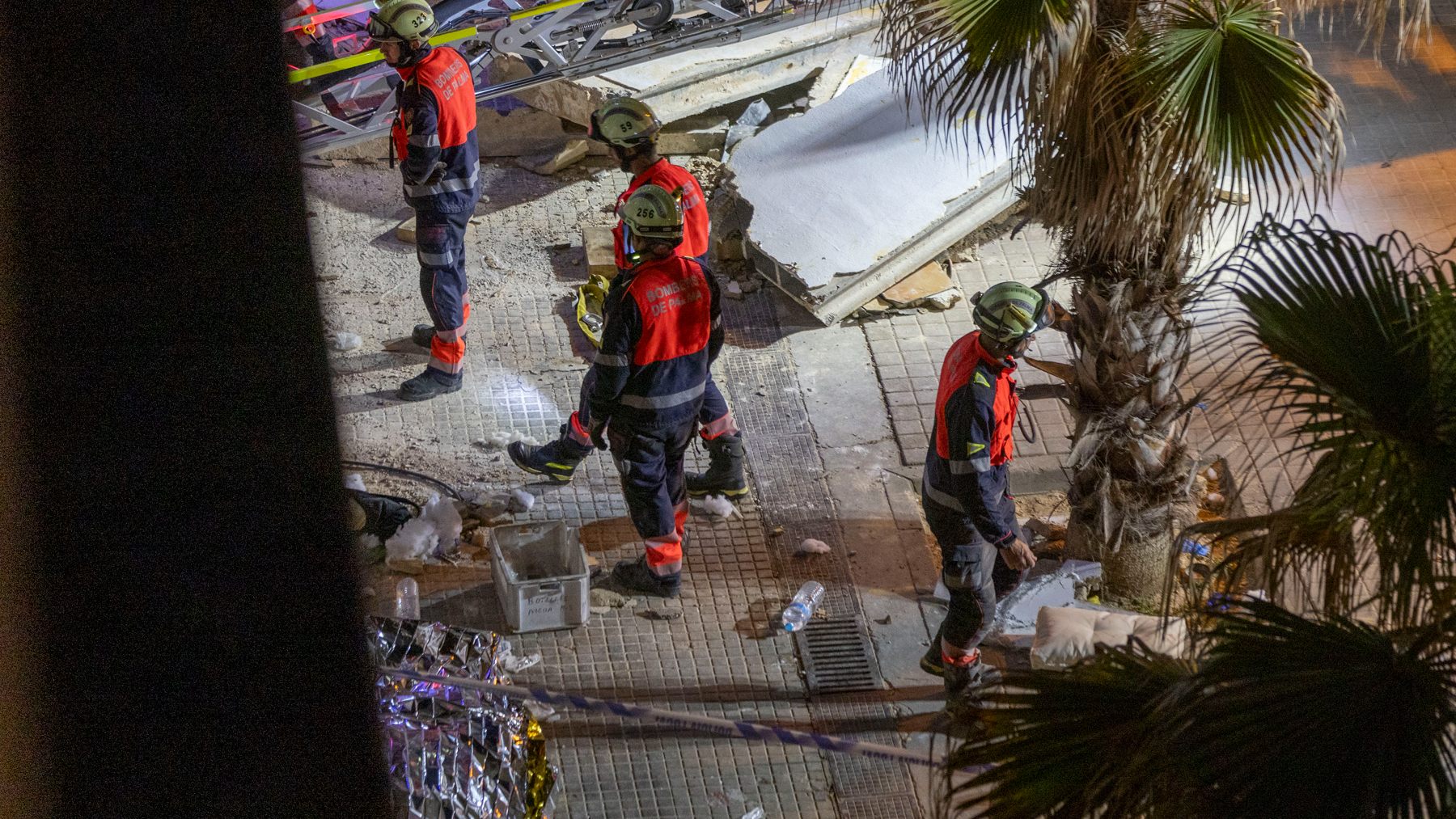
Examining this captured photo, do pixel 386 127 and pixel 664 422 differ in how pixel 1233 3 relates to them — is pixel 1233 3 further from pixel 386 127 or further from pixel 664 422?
pixel 386 127

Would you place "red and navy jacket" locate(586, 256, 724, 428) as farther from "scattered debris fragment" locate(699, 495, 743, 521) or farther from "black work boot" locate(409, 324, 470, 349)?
"black work boot" locate(409, 324, 470, 349)

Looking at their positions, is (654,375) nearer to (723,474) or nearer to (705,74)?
(723,474)

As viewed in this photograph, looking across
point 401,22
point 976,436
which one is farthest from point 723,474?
point 401,22

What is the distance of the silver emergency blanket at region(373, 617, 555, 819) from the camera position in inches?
161

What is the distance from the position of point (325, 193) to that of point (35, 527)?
813cm

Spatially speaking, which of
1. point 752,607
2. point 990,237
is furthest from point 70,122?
point 990,237

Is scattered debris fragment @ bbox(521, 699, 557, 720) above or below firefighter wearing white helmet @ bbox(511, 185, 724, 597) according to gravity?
below

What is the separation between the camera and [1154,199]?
438 cm

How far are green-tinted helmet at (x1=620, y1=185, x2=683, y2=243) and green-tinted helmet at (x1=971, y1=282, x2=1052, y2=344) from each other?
1.29 metres

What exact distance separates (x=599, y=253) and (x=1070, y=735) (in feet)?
19.1

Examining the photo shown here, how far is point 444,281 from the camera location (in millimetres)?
6633

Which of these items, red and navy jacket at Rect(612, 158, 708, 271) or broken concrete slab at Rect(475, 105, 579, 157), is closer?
red and navy jacket at Rect(612, 158, 708, 271)

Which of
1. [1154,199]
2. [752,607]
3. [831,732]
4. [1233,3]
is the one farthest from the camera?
[752,607]

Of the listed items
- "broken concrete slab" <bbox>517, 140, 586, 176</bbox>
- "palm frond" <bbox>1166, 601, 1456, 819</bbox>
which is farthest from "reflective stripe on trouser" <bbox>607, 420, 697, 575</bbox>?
"broken concrete slab" <bbox>517, 140, 586, 176</bbox>
